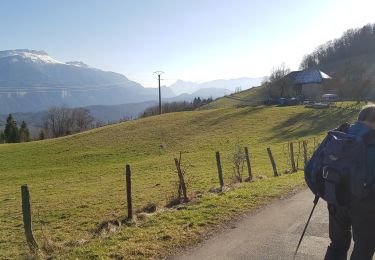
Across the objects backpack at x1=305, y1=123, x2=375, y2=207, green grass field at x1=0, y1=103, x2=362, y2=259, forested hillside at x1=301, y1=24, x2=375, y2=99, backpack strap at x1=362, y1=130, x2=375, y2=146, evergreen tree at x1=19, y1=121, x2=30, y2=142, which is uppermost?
forested hillside at x1=301, y1=24, x2=375, y2=99

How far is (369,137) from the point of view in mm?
4480

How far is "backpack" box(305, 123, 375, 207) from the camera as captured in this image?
14.5 feet

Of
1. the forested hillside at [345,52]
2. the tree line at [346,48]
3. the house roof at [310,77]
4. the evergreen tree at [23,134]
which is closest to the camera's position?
the house roof at [310,77]

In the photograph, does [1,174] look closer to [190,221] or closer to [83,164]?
[83,164]

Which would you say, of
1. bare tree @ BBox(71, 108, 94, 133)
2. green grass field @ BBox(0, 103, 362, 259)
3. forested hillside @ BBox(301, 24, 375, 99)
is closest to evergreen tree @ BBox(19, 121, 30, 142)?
bare tree @ BBox(71, 108, 94, 133)

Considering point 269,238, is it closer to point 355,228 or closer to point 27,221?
point 355,228

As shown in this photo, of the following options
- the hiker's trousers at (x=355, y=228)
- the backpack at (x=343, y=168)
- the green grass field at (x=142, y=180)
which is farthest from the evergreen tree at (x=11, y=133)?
the backpack at (x=343, y=168)

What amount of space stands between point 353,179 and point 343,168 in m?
0.15

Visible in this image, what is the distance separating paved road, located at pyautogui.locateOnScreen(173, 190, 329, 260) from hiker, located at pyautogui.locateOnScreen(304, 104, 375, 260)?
2.48m

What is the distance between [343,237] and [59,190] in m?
23.4

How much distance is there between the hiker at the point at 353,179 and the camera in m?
4.41

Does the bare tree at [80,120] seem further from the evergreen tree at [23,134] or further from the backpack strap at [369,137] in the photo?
the backpack strap at [369,137]

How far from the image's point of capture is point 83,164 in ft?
144

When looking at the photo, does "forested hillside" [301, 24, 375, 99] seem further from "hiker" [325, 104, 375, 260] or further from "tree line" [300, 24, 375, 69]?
"hiker" [325, 104, 375, 260]
